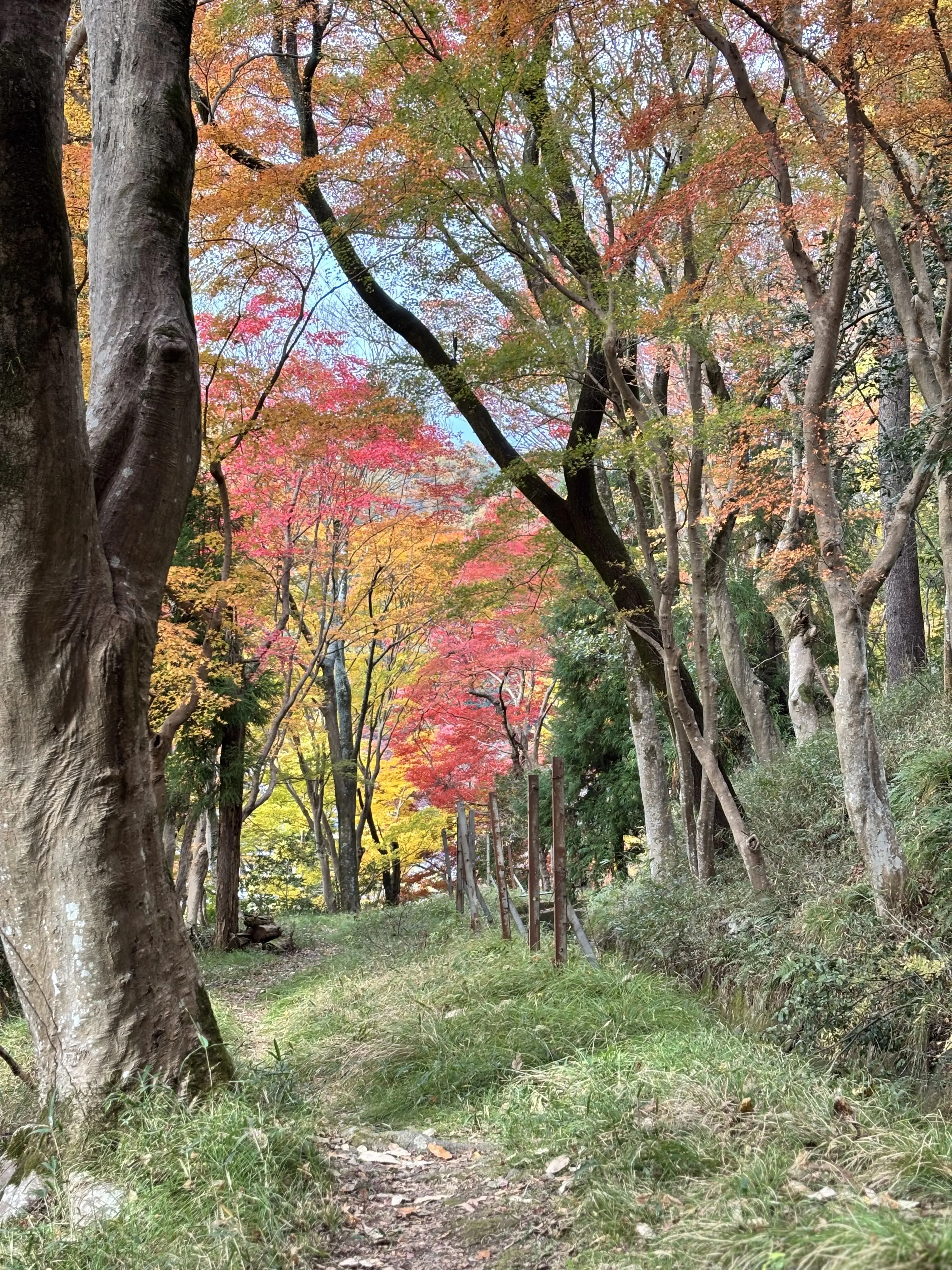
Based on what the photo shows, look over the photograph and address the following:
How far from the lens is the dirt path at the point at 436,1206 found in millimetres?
2750

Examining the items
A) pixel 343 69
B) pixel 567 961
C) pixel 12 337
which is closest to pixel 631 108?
pixel 343 69

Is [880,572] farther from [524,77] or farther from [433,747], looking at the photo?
[433,747]

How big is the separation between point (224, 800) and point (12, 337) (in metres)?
9.94

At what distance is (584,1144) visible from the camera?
3.18 meters

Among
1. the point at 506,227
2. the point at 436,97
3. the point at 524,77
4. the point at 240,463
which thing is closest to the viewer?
the point at 436,97

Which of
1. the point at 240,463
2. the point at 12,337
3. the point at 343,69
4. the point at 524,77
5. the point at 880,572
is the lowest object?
the point at 880,572

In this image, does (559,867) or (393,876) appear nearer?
(559,867)

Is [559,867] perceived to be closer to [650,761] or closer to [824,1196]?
[650,761]

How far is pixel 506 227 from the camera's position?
727 centimetres

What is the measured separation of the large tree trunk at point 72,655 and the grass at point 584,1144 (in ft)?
1.23

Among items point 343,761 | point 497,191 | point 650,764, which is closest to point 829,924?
point 650,764

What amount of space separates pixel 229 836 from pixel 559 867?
289 inches

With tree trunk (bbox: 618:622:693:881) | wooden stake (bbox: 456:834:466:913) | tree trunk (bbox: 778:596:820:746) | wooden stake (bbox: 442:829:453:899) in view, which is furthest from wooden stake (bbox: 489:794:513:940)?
wooden stake (bbox: 442:829:453:899)

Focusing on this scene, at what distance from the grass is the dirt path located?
0.07m
